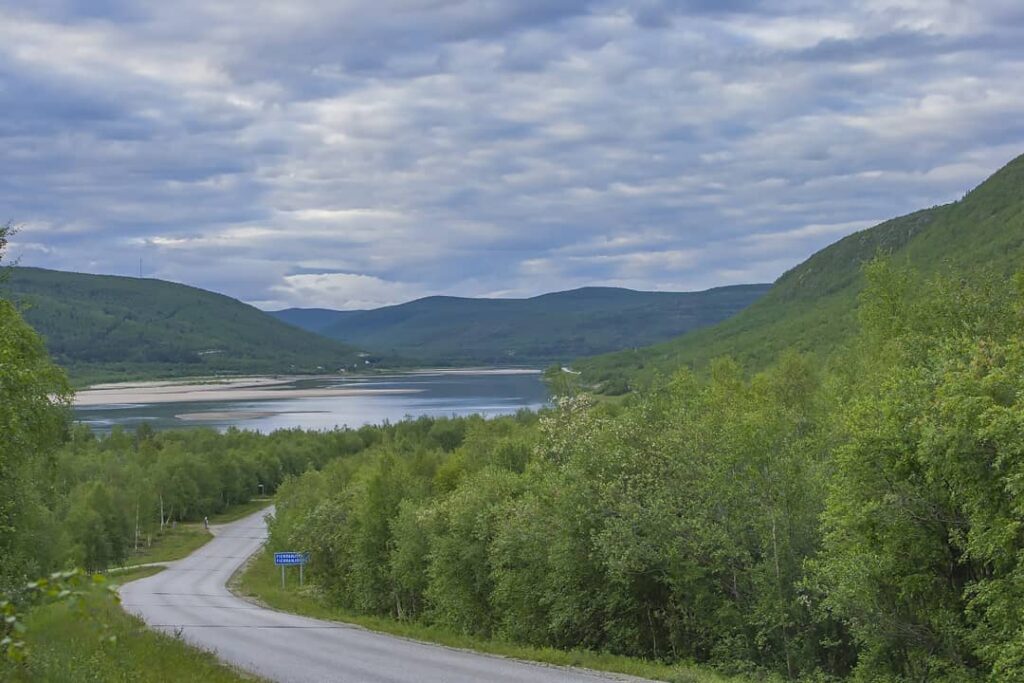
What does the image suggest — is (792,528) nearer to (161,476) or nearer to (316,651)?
(316,651)

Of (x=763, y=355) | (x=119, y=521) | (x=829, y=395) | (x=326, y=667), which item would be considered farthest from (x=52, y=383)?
(x=763, y=355)

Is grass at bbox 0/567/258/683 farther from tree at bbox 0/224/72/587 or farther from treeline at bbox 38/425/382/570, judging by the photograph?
treeline at bbox 38/425/382/570

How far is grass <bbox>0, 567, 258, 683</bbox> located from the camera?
1638cm

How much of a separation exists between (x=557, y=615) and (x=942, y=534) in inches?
580

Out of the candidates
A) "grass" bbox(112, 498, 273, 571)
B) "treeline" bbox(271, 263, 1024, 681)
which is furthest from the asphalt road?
"grass" bbox(112, 498, 273, 571)

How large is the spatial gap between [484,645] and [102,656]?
591 inches

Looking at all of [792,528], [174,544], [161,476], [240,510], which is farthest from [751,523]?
[240,510]

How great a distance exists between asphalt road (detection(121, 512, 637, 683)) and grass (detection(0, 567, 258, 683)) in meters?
0.98

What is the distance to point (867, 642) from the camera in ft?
81.4

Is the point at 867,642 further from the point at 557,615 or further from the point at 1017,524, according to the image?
the point at 557,615

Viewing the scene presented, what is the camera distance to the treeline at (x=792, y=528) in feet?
73.7

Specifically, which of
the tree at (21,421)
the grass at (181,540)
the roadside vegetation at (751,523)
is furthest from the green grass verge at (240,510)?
the tree at (21,421)

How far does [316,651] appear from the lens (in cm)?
2902

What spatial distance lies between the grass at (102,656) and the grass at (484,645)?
857cm
